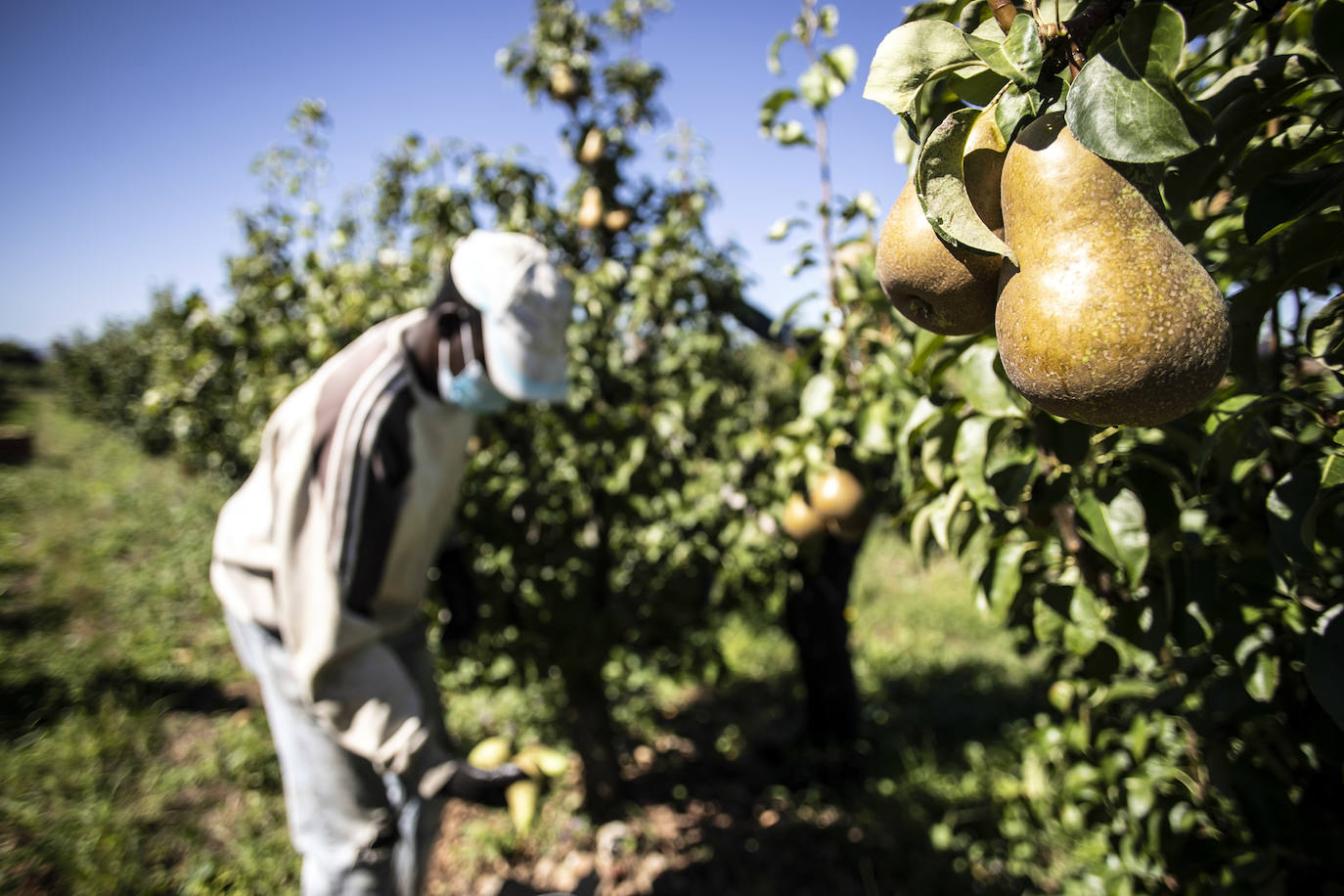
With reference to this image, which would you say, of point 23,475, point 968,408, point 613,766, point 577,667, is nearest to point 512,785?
point 577,667

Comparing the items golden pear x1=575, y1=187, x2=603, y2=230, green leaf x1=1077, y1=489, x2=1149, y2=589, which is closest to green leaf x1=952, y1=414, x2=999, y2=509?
green leaf x1=1077, y1=489, x2=1149, y2=589

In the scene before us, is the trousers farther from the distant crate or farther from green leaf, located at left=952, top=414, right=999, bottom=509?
the distant crate

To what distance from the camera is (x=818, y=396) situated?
5.43 feet

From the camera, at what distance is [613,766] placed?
3.22 meters

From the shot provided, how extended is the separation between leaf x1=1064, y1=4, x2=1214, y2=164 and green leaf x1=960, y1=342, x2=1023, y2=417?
380mm

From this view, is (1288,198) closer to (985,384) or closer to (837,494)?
(985,384)

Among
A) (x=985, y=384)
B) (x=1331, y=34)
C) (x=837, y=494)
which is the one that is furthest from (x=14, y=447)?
(x=1331, y=34)

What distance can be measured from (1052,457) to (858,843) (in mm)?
2564

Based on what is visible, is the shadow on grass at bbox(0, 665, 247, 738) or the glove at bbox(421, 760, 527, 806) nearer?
the glove at bbox(421, 760, 527, 806)

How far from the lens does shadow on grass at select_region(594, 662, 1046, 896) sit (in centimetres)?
275

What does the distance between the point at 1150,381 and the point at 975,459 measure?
447 mm

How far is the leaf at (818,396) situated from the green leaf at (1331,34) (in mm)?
1092

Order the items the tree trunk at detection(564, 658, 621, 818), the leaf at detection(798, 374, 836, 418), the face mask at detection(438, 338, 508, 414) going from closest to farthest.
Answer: the leaf at detection(798, 374, 836, 418), the face mask at detection(438, 338, 508, 414), the tree trunk at detection(564, 658, 621, 818)

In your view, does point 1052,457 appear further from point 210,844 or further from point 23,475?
point 23,475
